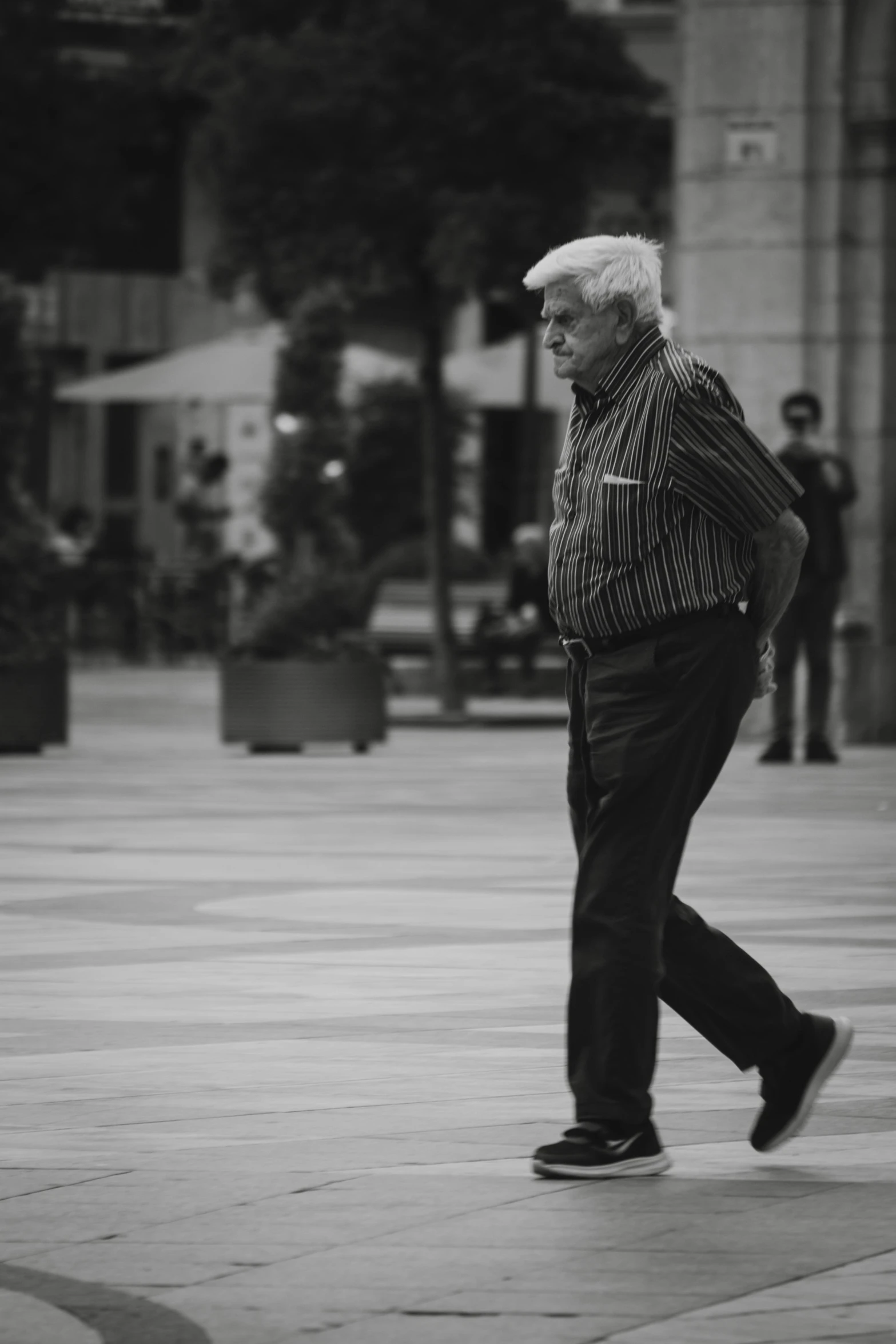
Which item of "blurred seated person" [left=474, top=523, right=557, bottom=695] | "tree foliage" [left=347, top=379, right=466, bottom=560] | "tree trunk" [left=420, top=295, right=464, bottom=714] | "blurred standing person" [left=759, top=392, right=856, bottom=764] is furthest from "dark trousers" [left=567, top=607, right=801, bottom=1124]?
"tree foliage" [left=347, top=379, right=466, bottom=560]

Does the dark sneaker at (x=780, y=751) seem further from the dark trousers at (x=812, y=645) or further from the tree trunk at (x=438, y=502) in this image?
the tree trunk at (x=438, y=502)

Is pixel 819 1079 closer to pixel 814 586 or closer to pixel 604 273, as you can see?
pixel 604 273

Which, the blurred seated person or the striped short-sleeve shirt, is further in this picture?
the blurred seated person

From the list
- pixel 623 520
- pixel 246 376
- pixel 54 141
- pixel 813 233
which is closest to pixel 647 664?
pixel 623 520

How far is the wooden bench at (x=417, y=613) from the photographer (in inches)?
1249

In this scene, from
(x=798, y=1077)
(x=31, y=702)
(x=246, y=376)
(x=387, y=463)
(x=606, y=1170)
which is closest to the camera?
(x=606, y=1170)

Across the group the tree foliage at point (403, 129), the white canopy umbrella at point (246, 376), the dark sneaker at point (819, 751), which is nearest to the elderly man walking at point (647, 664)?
the dark sneaker at point (819, 751)

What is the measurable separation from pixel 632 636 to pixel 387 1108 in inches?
42.3

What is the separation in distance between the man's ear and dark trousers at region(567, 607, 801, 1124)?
0.53 metres

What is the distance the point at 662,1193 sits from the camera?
18.6 feet

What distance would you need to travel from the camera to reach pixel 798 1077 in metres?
6.08

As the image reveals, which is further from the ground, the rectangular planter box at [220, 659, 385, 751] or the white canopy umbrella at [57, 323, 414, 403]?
the white canopy umbrella at [57, 323, 414, 403]

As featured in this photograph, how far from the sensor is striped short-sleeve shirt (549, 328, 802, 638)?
237 inches

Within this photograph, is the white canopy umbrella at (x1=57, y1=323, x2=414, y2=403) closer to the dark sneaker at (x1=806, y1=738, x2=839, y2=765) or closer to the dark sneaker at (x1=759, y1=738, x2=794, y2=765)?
the dark sneaker at (x1=759, y1=738, x2=794, y2=765)
